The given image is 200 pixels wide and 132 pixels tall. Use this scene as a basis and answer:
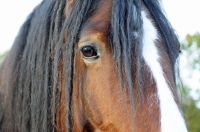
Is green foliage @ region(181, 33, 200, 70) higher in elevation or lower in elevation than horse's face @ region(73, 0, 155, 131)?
higher

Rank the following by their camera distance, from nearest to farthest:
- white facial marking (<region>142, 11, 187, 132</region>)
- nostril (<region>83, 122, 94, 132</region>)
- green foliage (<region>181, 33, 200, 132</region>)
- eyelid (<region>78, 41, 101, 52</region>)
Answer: white facial marking (<region>142, 11, 187, 132</region>)
eyelid (<region>78, 41, 101, 52</region>)
nostril (<region>83, 122, 94, 132</region>)
green foliage (<region>181, 33, 200, 132</region>)

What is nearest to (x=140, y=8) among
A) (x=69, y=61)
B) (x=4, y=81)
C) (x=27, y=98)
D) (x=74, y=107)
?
(x=69, y=61)

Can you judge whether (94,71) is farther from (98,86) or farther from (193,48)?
(193,48)

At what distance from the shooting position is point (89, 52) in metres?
2.45

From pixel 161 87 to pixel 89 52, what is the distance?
55 centimetres

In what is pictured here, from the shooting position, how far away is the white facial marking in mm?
1984

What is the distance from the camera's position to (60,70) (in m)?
2.66

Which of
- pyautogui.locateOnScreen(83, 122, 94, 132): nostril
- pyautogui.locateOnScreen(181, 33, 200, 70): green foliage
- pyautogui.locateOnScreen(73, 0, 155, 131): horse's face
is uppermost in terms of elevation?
pyautogui.locateOnScreen(181, 33, 200, 70): green foliage

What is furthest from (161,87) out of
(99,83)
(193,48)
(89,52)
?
(193,48)

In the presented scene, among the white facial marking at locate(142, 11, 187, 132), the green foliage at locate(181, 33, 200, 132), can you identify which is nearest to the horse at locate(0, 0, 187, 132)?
the white facial marking at locate(142, 11, 187, 132)

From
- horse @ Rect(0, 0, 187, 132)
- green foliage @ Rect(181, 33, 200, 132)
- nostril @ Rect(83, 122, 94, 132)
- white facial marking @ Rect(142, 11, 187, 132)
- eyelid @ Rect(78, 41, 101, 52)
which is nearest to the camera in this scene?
white facial marking @ Rect(142, 11, 187, 132)

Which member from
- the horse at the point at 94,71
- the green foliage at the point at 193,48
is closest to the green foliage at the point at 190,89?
the green foliage at the point at 193,48

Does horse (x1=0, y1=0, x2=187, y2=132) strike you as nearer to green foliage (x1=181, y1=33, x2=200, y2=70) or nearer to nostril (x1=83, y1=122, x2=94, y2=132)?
nostril (x1=83, y1=122, x2=94, y2=132)

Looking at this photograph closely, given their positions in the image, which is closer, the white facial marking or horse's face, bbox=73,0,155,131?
the white facial marking
